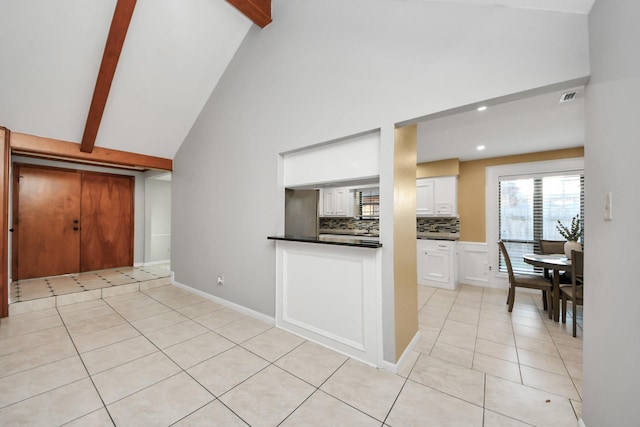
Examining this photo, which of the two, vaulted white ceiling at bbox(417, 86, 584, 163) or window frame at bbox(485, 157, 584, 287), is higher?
vaulted white ceiling at bbox(417, 86, 584, 163)

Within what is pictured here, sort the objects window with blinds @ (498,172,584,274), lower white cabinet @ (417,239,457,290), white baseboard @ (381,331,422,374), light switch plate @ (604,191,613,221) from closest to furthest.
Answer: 1. light switch plate @ (604,191,613,221)
2. white baseboard @ (381,331,422,374)
3. window with blinds @ (498,172,584,274)
4. lower white cabinet @ (417,239,457,290)

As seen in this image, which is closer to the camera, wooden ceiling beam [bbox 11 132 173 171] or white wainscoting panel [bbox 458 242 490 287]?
wooden ceiling beam [bbox 11 132 173 171]

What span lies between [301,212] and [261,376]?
1.78m

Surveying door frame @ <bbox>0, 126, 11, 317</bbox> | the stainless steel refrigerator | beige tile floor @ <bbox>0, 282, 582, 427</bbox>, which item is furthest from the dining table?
door frame @ <bbox>0, 126, 11, 317</bbox>

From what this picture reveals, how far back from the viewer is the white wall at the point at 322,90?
5.01ft

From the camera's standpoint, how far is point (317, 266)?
95.4 inches

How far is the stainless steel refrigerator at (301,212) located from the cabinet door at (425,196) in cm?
277

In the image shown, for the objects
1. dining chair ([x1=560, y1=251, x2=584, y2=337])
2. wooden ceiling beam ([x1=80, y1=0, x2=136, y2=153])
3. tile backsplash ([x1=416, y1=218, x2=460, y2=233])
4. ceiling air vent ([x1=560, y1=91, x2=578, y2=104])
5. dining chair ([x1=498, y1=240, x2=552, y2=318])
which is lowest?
dining chair ([x1=498, y1=240, x2=552, y2=318])

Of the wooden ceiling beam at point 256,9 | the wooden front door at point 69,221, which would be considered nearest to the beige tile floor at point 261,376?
the wooden front door at point 69,221

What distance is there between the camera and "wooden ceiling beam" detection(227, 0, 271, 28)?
8.98 ft

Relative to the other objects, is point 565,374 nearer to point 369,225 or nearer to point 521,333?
point 521,333

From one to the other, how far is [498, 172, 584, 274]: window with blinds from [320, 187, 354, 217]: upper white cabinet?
2.84 m

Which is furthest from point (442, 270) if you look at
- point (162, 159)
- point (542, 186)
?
point (162, 159)

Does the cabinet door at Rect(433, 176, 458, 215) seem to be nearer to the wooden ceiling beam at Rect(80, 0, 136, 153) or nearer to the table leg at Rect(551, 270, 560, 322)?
the table leg at Rect(551, 270, 560, 322)
